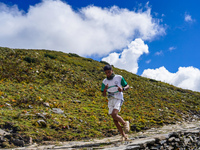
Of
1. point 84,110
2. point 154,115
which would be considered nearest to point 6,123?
point 84,110

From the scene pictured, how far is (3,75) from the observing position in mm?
16328

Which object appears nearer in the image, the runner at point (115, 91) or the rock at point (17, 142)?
the runner at point (115, 91)

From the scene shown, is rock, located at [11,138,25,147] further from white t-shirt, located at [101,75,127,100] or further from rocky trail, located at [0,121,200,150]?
white t-shirt, located at [101,75,127,100]

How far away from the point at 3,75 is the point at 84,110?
31.1 feet

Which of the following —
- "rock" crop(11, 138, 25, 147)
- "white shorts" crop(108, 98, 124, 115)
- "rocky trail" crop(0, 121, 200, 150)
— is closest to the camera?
"rocky trail" crop(0, 121, 200, 150)

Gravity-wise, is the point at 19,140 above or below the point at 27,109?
below

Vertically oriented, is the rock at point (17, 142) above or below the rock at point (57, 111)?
below

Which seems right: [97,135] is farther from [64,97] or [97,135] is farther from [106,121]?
[64,97]

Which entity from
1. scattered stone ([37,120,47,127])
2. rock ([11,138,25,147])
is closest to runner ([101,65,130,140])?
rock ([11,138,25,147])

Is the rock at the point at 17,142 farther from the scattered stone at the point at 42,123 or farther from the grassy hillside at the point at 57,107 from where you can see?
the scattered stone at the point at 42,123

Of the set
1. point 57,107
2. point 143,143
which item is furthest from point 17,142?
point 57,107

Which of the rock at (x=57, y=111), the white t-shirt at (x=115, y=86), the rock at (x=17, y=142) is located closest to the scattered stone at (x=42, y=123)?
the rock at (x=17, y=142)

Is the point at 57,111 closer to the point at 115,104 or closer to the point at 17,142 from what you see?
the point at 17,142

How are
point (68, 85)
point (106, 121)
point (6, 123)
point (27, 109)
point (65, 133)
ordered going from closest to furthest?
1. point (6, 123)
2. point (65, 133)
3. point (27, 109)
4. point (106, 121)
5. point (68, 85)
